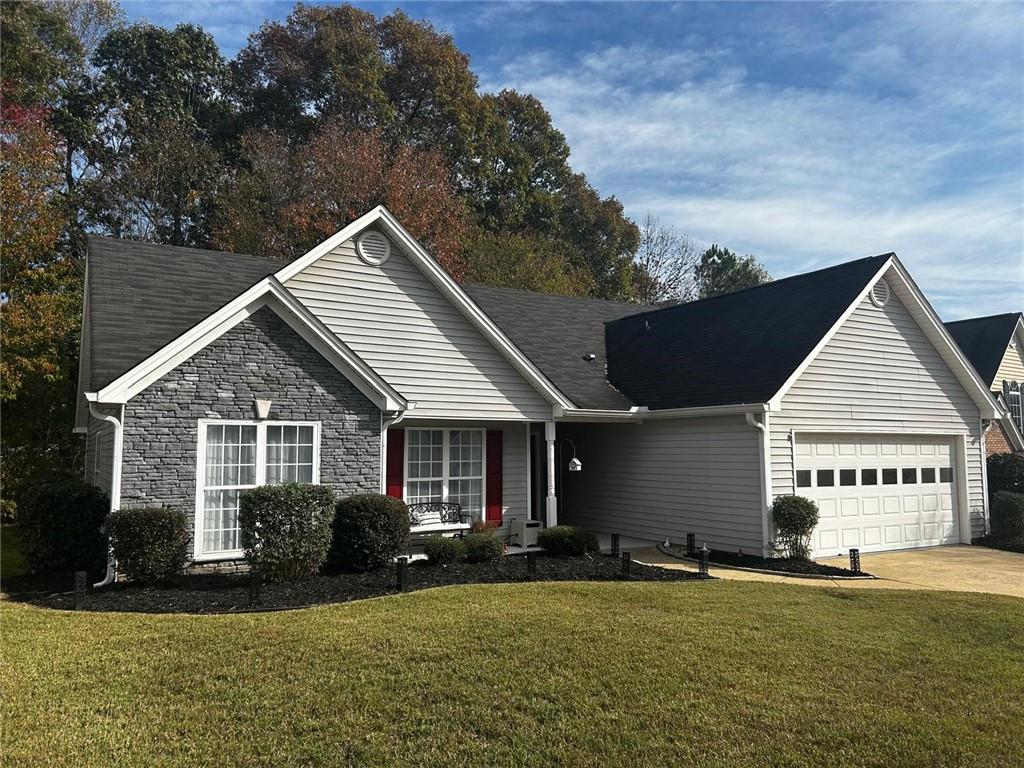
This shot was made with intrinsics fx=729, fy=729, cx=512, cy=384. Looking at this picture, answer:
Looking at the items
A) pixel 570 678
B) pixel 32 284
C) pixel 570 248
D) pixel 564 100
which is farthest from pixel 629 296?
pixel 570 678

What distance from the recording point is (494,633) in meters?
7.23

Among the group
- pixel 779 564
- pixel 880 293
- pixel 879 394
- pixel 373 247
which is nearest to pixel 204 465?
pixel 373 247

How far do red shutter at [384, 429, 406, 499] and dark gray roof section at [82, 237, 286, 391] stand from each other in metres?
3.83

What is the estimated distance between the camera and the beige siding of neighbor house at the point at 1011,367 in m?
22.3

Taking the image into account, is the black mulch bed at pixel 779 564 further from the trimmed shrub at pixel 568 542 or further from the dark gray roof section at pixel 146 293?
the dark gray roof section at pixel 146 293

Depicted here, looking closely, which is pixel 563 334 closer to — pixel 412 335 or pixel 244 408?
pixel 412 335

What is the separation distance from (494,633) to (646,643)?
4.87ft

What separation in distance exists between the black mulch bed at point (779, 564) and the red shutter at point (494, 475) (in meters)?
3.52

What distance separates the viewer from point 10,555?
13633mm

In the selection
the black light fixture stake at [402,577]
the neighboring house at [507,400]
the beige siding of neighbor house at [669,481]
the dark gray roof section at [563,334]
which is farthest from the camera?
the dark gray roof section at [563,334]

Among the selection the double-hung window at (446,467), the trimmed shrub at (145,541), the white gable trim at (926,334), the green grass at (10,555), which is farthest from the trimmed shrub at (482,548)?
the green grass at (10,555)

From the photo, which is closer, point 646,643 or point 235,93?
point 646,643

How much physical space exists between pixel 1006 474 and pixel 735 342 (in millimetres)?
8741

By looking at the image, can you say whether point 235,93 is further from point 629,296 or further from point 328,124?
point 629,296
